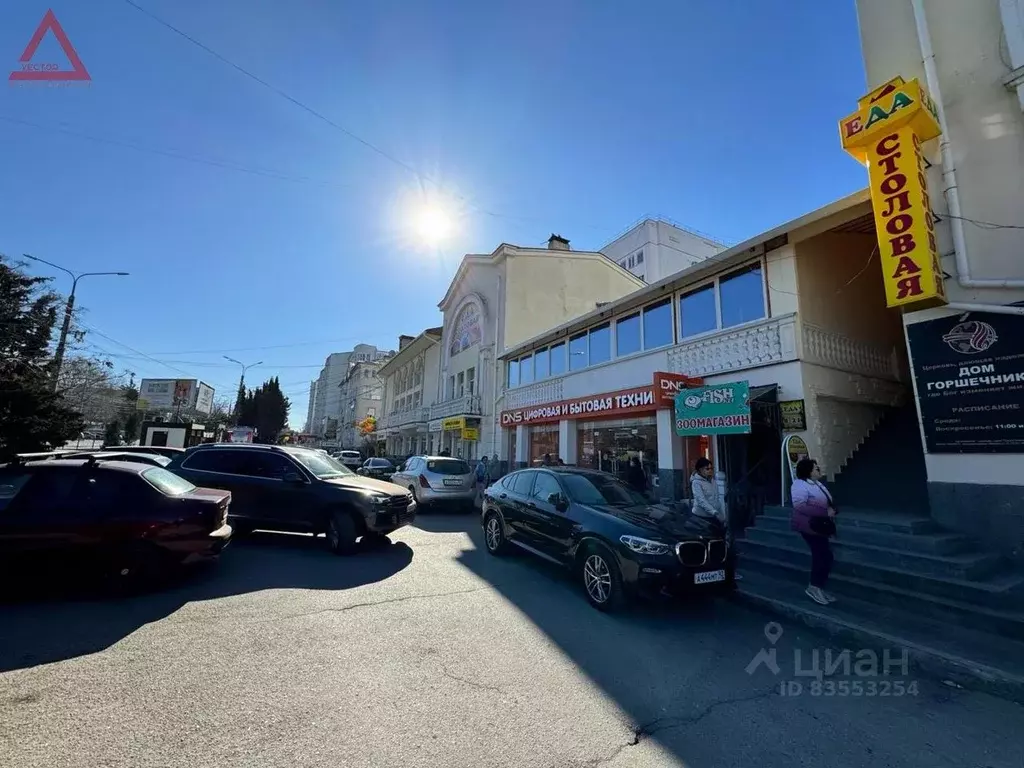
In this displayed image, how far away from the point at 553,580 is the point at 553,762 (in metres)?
3.90

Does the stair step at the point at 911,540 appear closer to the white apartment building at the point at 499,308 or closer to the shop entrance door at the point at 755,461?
the shop entrance door at the point at 755,461

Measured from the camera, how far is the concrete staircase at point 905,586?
4.21m

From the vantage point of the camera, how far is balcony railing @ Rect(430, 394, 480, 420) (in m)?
21.8

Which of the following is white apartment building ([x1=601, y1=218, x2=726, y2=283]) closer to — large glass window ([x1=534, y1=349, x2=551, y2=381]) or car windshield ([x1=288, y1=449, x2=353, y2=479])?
large glass window ([x1=534, y1=349, x2=551, y2=381])

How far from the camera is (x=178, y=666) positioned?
356cm

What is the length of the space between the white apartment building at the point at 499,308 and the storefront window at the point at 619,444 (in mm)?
6205

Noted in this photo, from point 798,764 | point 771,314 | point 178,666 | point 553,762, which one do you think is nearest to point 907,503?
point 771,314

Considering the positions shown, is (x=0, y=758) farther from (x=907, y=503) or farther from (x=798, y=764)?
(x=907, y=503)

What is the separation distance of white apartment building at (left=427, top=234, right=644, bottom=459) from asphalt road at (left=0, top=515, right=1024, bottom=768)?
51.0 ft

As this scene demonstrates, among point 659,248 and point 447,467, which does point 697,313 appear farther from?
point 659,248

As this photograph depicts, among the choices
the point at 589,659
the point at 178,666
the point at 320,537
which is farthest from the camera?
the point at 320,537

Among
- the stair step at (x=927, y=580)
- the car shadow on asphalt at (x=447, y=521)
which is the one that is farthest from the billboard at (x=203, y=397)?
the stair step at (x=927, y=580)

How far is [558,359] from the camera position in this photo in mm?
16859

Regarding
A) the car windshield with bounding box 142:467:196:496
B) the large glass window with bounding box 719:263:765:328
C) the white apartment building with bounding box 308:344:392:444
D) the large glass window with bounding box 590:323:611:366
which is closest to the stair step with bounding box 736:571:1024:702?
the large glass window with bounding box 719:263:765:328
